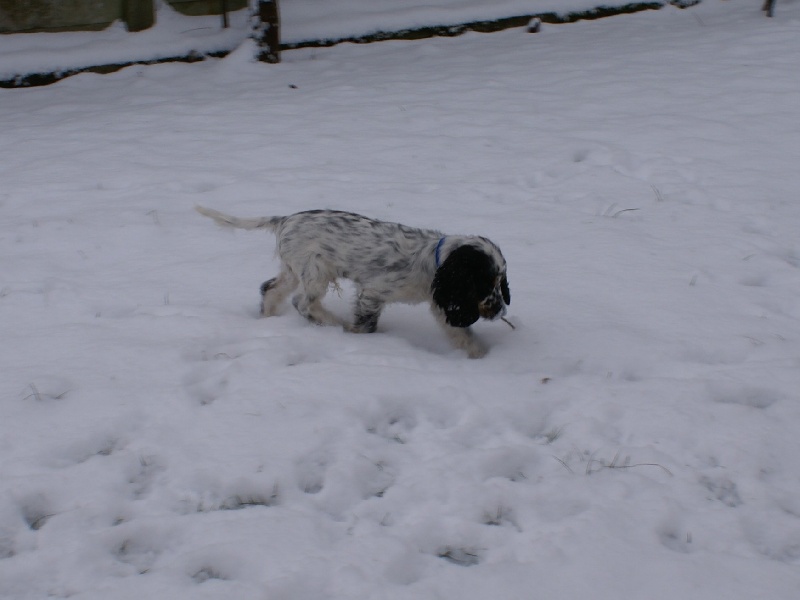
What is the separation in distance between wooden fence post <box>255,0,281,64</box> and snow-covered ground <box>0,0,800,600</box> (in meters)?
2.38

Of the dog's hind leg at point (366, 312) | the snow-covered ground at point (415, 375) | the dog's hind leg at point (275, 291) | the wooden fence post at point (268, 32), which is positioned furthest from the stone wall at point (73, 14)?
the dog's hind leg at point (366, 312)

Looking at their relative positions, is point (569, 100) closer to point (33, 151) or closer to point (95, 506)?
point (33, 151)

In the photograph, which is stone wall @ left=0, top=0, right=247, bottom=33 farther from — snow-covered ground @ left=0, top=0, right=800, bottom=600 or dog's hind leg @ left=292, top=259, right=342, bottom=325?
dog's hind leg @ left=292, top=259, right=342, bottom=325

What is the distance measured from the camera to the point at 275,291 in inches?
166

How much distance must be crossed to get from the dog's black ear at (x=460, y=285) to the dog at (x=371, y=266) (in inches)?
1.4

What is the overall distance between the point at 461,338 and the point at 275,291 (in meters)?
1.05

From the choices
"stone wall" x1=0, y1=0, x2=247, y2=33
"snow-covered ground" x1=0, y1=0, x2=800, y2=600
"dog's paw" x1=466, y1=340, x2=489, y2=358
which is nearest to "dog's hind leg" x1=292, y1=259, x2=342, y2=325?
"snow-covered ground" x1=0, y1=0, x2=800, y2=600

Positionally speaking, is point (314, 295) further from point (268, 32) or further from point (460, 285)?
point (268, 32)

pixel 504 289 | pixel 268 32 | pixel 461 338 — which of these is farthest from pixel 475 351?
pixel 268 32

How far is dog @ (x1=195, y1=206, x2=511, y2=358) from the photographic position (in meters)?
3.84

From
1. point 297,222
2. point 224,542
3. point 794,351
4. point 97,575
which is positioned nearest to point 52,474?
point 97,575

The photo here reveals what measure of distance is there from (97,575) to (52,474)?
54 cm

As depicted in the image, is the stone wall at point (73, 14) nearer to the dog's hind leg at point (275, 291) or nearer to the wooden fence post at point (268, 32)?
the wooden fence post at point (268, 32)

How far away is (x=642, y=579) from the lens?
2.37 meters
